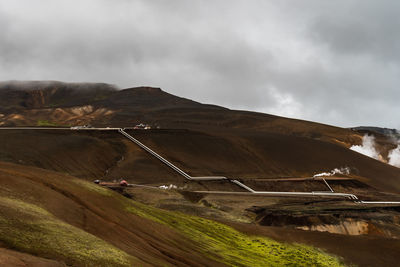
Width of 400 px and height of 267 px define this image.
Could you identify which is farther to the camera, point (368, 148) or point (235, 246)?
point (368, 148)

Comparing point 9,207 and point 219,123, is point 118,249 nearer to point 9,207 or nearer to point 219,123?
point 9,207

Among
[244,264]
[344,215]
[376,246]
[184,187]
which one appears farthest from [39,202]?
[184,187]

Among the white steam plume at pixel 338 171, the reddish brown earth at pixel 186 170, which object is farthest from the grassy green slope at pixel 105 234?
the white steam plume at pixel 338 171

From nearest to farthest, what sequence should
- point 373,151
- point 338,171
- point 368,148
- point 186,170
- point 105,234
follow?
point 105,234 < point 186,170 < point 338,171 < point 373,151 < point 368,148

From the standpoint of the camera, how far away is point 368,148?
→ 148375 millimetres

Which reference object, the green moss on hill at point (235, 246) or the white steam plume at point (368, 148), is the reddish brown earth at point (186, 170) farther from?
the white steam plume at point (368, 148)

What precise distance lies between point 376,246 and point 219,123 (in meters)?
128

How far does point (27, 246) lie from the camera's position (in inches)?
560

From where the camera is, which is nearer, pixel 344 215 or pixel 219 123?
pixel 344 215

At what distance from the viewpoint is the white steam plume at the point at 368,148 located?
→ 469ft

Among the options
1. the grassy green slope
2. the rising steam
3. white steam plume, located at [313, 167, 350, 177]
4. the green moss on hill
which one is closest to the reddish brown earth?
the grassy green slope

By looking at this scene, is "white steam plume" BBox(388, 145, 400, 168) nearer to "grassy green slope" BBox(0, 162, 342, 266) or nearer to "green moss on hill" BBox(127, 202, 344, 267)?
"green moss on hill" BBox(127, 202, 344, 267)

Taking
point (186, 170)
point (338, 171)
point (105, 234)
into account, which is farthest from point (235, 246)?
point (338, 171)

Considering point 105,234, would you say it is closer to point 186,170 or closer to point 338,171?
point 186,170
